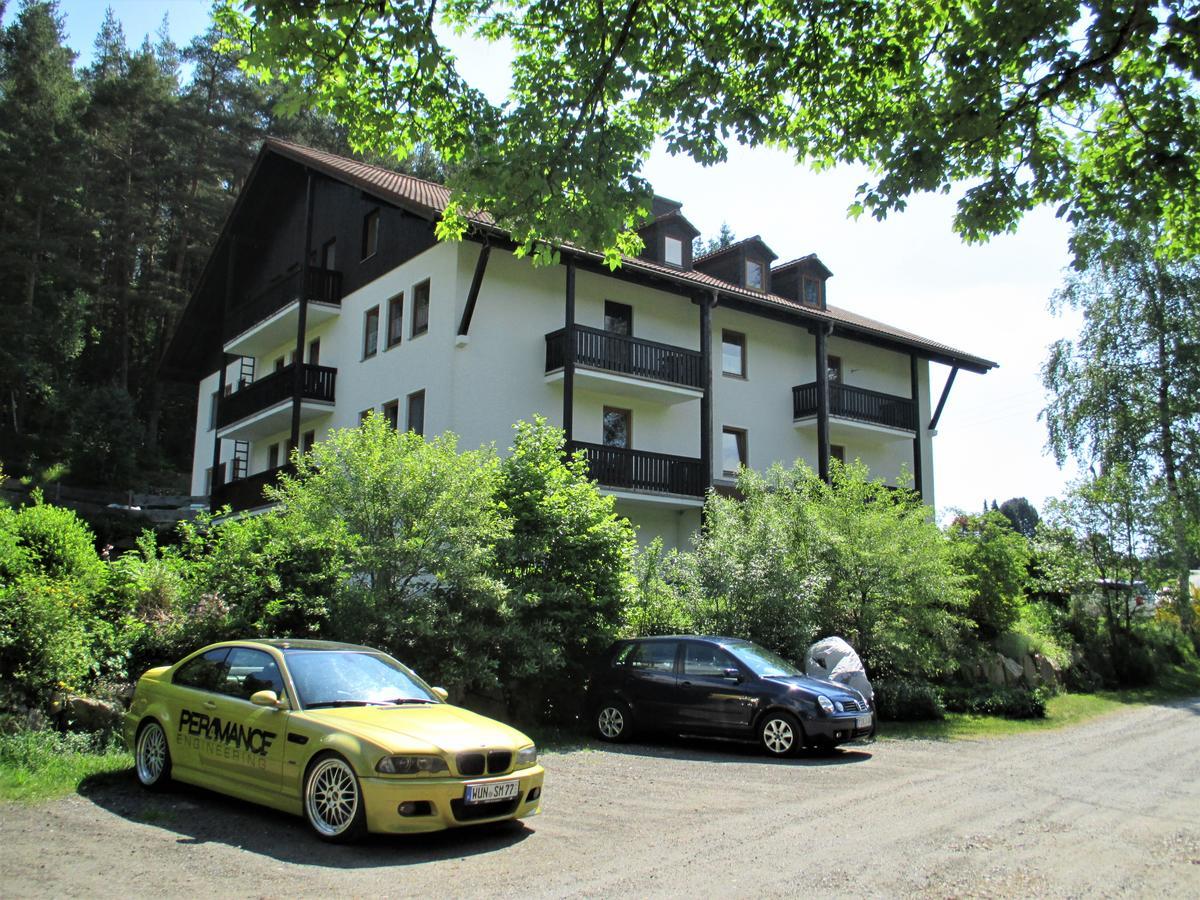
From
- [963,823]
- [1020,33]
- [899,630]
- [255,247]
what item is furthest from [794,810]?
[255,247]

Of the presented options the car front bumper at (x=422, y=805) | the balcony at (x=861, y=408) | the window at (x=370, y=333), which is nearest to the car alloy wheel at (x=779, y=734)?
the car front bumper at (x=422, y=805)

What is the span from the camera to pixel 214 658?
8.53 m

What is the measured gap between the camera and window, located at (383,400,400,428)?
77.0 ft

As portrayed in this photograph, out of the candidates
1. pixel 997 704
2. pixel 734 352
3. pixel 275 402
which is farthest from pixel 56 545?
pixel 734 352

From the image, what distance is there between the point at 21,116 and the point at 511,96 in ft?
135

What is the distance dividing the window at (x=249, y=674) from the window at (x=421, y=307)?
1550 centimetres

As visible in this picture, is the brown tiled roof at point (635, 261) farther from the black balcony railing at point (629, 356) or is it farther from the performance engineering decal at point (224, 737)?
the performance engineering decal at point (224, 737)

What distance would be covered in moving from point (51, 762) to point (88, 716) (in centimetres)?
129

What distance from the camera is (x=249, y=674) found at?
808cm

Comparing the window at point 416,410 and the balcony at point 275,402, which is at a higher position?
the balcony at point 275,402

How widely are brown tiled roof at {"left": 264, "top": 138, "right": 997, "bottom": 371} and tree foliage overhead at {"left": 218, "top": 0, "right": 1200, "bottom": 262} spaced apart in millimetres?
10596

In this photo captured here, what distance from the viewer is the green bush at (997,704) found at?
17.6 metres

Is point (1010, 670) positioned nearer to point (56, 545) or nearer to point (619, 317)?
point (619, 317)

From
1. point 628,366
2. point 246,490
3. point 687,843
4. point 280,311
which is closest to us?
point 687,843
